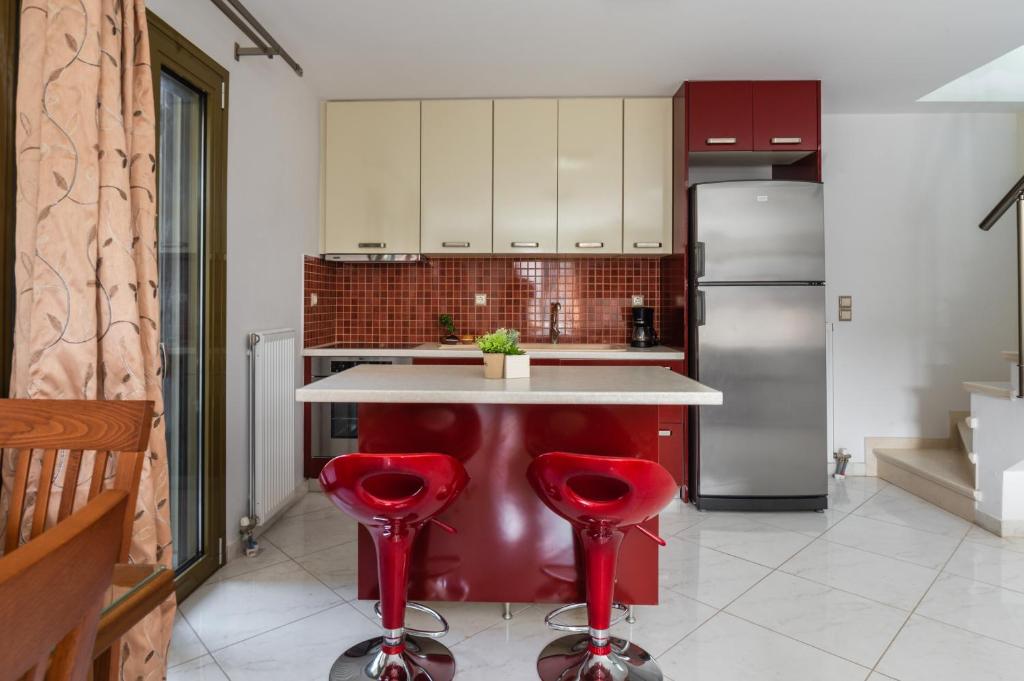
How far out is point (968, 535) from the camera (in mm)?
3062

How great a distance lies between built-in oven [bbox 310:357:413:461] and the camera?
12.2ft

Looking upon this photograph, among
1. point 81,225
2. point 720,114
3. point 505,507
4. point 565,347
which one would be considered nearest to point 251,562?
point 505,507

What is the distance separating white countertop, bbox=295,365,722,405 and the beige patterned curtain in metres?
0.54

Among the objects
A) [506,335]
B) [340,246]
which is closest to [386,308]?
[340,246]

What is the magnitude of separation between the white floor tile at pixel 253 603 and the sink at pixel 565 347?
1653 millimetres

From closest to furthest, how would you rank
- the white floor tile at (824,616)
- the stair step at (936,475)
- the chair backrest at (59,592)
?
the chair backrest at (59,592), the white floor tile at (824,616), the stair step at (936,475)

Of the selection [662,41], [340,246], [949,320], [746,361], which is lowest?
[746,361]

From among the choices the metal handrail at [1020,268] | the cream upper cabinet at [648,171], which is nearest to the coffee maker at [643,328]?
the cream upper cabinet at [648,171]

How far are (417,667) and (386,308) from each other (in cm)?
281

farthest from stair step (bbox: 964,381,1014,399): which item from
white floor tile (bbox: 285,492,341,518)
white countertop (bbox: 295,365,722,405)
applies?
white floor tile (bbox: 285,492,341,518)

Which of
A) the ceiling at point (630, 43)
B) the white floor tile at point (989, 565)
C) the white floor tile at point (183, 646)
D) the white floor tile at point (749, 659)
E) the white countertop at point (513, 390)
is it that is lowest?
the white floor tile at point (749, 659)

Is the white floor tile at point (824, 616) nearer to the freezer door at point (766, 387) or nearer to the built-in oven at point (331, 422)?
the freezer door at point (766, 387)

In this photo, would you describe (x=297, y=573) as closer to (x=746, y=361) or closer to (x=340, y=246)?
(x=340, y=246)

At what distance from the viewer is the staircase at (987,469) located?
118 inches
